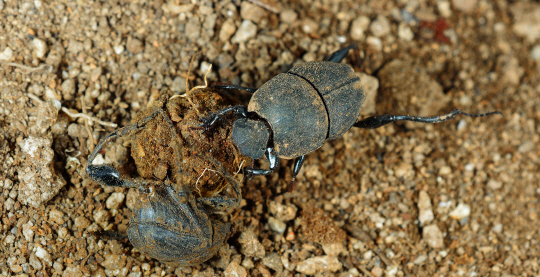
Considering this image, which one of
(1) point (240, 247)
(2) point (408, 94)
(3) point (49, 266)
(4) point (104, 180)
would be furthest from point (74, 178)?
(2) point (408, 94)

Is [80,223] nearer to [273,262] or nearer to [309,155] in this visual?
[273,262]

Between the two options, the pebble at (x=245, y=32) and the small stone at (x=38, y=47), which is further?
the pebble at (x=245, y=32)

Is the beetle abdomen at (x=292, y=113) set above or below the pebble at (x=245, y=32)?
below

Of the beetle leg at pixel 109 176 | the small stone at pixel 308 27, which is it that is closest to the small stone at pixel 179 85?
the beetle leg at pixel 109 176

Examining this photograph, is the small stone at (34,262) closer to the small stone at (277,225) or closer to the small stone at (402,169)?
the small stone at (277,225)

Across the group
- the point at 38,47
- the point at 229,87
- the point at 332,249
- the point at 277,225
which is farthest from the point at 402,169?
the point at 38,47

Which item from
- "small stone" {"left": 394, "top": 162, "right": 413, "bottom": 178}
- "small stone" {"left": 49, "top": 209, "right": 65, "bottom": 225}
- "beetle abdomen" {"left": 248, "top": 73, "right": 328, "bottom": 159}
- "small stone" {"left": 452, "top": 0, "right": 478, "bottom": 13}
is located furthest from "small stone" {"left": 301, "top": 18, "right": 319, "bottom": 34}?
"small stone" {"left": 49, "top": 209, "right": 65, "bottom": 225}

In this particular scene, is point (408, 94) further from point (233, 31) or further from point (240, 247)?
point (240, 247)
